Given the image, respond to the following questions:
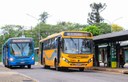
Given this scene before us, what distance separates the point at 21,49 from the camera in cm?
3656

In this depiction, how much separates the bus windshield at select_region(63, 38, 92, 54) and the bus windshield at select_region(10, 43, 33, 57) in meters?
8.15

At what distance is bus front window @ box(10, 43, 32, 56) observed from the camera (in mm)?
36594

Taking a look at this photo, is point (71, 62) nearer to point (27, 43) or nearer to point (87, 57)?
point (87, 57)

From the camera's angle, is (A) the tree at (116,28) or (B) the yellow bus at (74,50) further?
(A) the tree at (116,28)

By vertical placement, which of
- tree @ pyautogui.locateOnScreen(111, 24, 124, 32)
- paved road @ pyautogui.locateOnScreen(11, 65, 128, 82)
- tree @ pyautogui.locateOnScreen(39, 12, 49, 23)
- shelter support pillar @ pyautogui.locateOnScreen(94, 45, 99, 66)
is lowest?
paved road @ pyautogui.locateOnScreen(11, 65, 128, 82)

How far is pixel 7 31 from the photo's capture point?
110m

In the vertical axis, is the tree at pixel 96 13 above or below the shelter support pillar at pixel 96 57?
above

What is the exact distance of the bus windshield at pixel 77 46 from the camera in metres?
29.3

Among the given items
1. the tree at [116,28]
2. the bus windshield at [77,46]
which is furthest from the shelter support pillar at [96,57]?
the tree at [116,28]

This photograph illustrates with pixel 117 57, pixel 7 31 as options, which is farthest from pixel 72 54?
pixel 7 31

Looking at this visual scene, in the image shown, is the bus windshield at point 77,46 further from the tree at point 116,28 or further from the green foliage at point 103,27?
the tree at point 116,28

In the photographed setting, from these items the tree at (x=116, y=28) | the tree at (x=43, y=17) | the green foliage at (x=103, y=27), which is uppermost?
the tree at (x=43, y=17)

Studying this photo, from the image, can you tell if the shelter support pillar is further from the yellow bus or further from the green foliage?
the green foliage

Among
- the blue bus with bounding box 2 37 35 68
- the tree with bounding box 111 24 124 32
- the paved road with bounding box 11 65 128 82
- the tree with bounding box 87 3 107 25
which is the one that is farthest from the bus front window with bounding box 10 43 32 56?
the tree with bounding box 111 24 124 32
